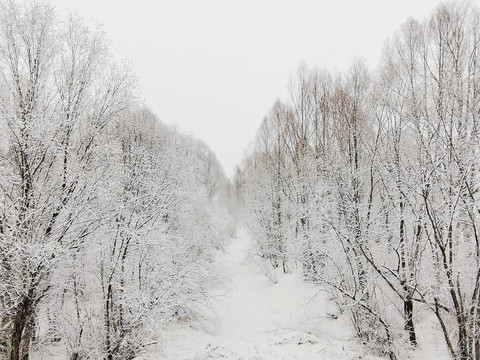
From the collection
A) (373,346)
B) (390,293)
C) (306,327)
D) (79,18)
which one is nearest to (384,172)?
(390,293)

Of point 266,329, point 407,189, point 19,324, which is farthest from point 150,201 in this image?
point 407,189

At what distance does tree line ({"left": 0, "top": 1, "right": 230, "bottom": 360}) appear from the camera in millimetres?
6660

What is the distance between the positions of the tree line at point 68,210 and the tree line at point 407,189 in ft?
17.7

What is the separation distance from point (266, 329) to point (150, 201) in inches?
281

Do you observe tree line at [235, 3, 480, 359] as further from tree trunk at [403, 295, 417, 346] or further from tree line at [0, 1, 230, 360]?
tree line at [0, 1, 230, 360]

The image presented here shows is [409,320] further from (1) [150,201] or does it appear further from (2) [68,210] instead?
(2) [68,210]

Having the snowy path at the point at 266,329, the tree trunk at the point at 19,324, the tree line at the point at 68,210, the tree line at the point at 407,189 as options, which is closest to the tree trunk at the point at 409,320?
the tree line at the point at 407,189

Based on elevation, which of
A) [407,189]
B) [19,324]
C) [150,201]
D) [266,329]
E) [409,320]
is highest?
[407,189]

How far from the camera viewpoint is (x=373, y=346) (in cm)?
850

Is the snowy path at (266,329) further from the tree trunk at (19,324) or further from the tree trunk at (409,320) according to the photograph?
the tree trunk at (19,324)

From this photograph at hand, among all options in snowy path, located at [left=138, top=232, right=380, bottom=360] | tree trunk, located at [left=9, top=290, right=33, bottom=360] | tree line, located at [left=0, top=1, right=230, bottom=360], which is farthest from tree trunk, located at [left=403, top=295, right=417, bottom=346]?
tree trunk, located at [left=9, top=290, right=33, bottom=360]

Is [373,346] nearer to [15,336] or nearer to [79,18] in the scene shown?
[15,336]

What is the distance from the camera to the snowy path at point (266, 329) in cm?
880

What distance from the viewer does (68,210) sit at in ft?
23.5
